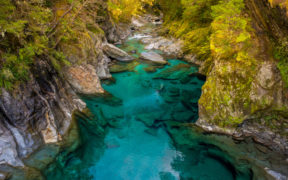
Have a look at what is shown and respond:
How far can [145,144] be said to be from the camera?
6.45 m

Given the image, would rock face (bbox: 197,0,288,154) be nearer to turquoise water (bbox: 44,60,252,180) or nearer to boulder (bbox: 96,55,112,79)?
turquoise water (bbox: 44,60,252,180)

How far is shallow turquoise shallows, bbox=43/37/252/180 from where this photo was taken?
5273 mm

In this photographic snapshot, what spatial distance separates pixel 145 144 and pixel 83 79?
4.47 metres

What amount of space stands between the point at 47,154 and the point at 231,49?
738 cm

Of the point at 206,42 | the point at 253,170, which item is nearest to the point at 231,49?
the point at 253,170

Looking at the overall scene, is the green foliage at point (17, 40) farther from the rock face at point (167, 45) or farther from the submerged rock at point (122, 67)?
the rock face at point (167, 45)

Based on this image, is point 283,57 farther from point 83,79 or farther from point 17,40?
point 17,40

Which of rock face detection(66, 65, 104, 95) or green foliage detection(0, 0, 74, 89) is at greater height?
green foliage detection(0, 0, 74, 89)

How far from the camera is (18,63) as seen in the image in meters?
4.70

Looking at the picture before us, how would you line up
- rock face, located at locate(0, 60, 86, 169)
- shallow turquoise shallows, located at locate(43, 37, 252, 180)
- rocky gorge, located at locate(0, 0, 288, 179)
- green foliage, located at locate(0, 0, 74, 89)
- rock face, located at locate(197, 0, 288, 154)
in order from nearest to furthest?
green foliage, located at locate(0, 0, 74, 89) < rock face, located at locate(0, 60, 86, 169) < rocky gorge, located at locate(0, 0, 288, 179) < shallow turquoise shallows, located at locate(43, 37, 252, 180) < rock face, located at locate(197, 0, 288, 154)

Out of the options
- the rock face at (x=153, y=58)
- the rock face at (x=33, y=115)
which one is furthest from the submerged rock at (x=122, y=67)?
the rock face at (x=33, y=115)

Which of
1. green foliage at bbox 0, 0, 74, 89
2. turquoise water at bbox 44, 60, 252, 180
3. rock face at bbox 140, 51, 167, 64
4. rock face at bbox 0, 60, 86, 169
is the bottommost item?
turquoise water at bbox 44, 60, 252, 180

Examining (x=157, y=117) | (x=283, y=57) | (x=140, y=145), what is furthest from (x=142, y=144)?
(x=283, y=57)

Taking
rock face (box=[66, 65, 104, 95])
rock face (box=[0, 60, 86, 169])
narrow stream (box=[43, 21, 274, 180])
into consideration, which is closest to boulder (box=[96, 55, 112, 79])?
narrow stream (box=[43, 21, 274, 180])
